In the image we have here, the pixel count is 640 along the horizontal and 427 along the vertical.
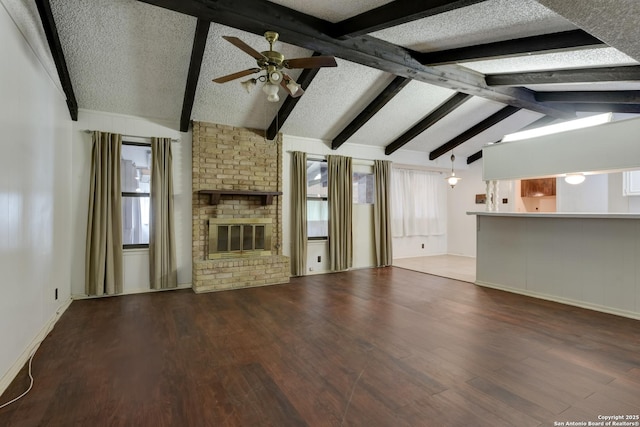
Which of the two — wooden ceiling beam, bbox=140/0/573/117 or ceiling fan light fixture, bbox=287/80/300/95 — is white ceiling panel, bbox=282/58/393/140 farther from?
ceiling fan light fixture, bbox=287/80/300/95

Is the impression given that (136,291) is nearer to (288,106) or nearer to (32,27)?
(32,27)

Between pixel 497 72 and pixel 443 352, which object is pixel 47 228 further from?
pixel 497 72

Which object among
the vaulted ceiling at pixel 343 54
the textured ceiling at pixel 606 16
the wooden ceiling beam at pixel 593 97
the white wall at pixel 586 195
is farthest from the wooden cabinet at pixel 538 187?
the textured ceiling at pixel 606 16

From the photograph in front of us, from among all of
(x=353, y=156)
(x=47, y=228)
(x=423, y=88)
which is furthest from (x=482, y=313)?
(x=47, y=228)

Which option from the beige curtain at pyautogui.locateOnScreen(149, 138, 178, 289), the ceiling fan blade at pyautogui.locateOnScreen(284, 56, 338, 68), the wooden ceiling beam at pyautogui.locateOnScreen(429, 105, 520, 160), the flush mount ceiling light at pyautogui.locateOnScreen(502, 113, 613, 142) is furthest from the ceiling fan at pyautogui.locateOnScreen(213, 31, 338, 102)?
the wooden ceiling beam at pyautogui.locateOnScreen(429, 105, 520, 160)

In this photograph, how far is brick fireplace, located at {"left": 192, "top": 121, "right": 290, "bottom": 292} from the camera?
5203 millimetres

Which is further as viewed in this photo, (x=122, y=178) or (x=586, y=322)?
(x=122, y=178)

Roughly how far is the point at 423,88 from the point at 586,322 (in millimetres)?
3942

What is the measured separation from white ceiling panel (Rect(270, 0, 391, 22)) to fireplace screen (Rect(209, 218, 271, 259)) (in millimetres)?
3398

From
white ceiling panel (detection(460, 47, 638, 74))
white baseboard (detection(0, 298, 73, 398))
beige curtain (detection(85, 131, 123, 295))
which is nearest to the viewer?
white baseboard (detection(0, 298, 73, 398))

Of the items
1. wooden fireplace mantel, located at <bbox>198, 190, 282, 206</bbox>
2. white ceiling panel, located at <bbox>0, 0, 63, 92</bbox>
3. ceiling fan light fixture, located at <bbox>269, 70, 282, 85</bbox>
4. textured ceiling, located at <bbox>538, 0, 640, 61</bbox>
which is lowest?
wooden fireplace mantel, located at <bbox>198, 190, 282, 206</bbox>

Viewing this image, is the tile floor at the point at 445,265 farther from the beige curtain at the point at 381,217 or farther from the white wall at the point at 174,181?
the white wall at the point at 174,181

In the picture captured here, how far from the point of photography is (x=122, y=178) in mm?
4922

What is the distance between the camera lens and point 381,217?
23.7 feet
